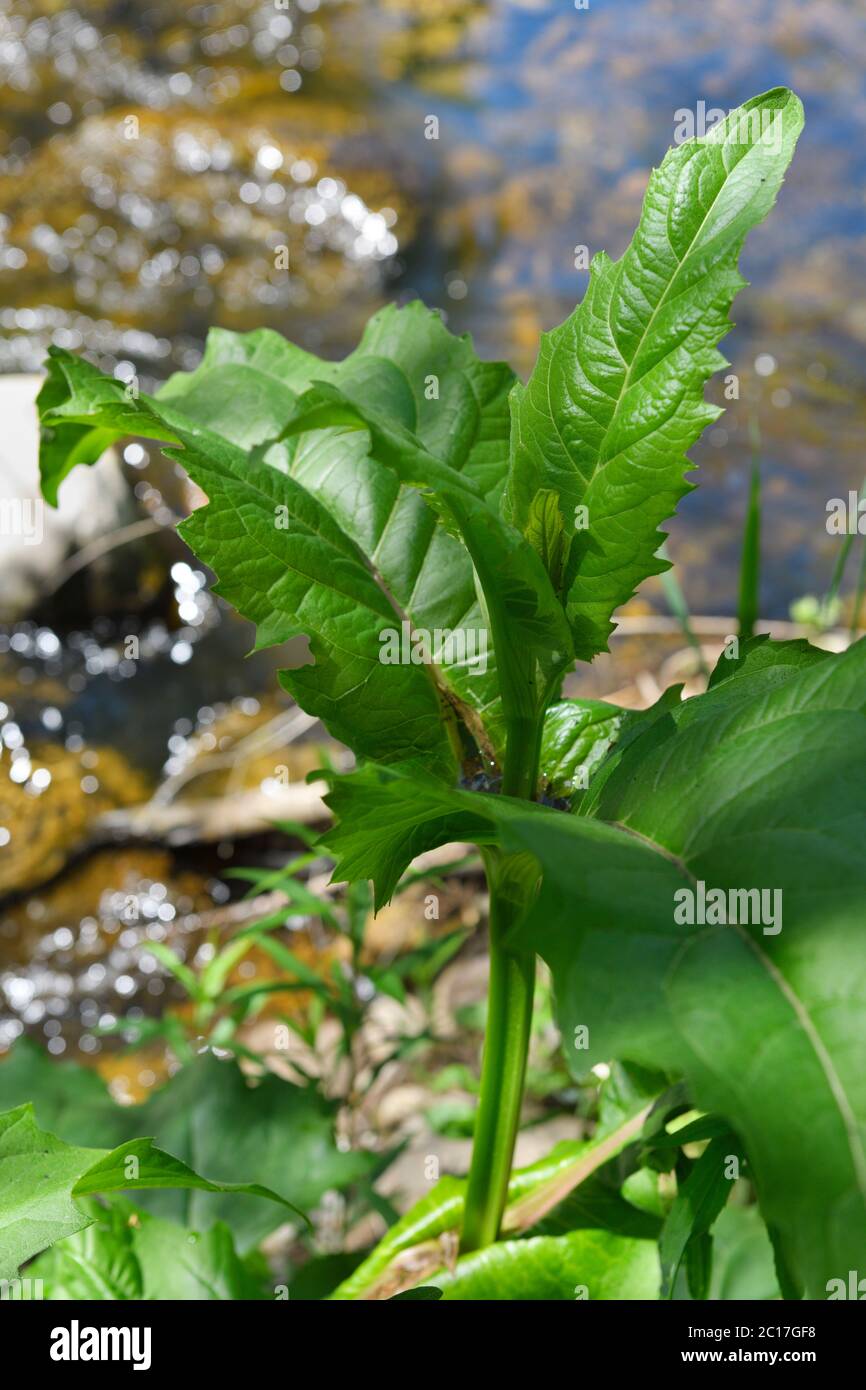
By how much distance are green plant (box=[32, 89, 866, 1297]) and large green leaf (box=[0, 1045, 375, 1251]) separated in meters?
0.33

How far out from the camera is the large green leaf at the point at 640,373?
0.86 m

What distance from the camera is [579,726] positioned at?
111 cm

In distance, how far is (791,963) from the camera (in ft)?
2.00

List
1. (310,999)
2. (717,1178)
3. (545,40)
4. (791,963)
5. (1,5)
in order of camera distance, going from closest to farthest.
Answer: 1. (791,963)
2. (717,1178)
3. (310,999)
4. (1,5)
5. (545,40)

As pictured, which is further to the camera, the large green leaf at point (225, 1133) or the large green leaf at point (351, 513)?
the large green leaf at point (225, 1133)

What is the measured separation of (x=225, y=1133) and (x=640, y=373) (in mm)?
1174

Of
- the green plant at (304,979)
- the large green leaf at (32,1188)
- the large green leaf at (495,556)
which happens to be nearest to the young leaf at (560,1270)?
the large green leaf at (32,1188)

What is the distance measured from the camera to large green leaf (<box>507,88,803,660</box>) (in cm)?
86

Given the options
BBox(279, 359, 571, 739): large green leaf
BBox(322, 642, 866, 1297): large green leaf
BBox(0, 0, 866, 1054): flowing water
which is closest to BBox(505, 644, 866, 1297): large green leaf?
BBox(322, 642, 866, 1297): large green leaf

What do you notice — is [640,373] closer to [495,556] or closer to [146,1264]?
[495,556]

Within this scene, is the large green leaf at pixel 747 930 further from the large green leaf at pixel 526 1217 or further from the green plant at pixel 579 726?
the large green leaf at pixel 526 1217

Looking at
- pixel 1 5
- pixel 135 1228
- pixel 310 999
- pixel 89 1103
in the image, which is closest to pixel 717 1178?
pixel 135 1228

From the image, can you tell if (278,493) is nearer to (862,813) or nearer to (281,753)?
(862,813)
